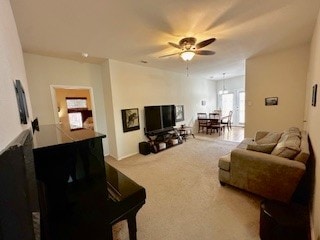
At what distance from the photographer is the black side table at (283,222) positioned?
56.1 inches

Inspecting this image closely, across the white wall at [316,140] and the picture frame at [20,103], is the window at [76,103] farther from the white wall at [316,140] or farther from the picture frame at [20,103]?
the white wall at [316,140]

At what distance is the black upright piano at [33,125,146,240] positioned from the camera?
0.87 meters

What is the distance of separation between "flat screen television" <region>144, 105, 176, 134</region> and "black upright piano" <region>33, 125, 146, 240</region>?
3.84 meters

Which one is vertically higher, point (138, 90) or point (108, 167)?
point (138, 90)

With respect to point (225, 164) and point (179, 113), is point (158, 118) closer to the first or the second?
point (179, 113)

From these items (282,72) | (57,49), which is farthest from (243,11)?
(57,49)

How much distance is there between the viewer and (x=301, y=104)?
3.80m

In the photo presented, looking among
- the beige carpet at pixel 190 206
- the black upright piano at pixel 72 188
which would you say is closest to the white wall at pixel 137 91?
the beige carpet at pixel 190 206

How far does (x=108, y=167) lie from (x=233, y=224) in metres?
1.72

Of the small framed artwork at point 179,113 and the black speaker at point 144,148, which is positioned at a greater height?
the small framed artwork at point 179,113

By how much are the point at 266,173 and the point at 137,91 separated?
3787 mm

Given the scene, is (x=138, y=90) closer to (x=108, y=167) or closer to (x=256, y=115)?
(x=108, y=167)

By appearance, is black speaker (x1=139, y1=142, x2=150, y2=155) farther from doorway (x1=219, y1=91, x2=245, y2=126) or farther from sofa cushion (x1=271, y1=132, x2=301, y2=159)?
doorway (x1=219, y1=91, x2=245, y2=126)

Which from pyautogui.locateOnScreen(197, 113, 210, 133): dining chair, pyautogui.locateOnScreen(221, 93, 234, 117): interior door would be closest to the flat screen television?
pyautogui.locateOnScreen(197, 113, 210, 133): dining chair
